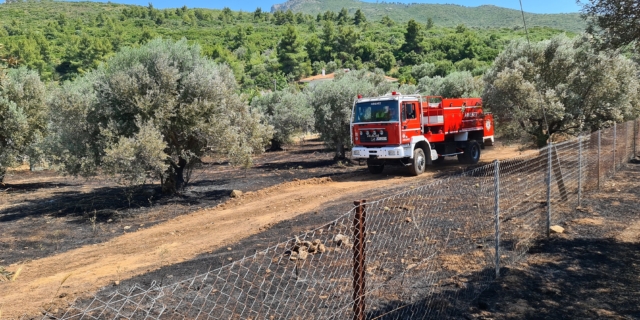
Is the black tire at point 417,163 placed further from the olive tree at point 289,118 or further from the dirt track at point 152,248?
the olive tree at point 289,118

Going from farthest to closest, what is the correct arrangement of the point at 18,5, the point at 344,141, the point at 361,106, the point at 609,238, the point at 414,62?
the point at 18,5
the point at 414,62
the point at 344,141
the point at 361,106
the point at 609,238

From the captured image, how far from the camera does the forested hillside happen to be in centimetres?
7919

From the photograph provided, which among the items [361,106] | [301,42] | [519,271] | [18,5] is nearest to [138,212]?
[361,106]

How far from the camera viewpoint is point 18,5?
451 feet

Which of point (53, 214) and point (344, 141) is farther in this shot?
point (344, 141)

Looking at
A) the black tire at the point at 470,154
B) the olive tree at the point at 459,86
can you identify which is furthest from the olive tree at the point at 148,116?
the olive tree at the point at 459,86

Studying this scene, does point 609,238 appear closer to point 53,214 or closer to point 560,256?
point 560,256

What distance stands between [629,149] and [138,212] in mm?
17417

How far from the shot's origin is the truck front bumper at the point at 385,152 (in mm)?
16359

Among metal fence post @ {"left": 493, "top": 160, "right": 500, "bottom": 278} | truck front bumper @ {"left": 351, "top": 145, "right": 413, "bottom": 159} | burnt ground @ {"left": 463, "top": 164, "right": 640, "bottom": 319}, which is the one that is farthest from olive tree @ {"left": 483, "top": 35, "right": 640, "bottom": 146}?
metal fence post @ {"left": 493, "top": 160, "right": 500, "bottom": 278}

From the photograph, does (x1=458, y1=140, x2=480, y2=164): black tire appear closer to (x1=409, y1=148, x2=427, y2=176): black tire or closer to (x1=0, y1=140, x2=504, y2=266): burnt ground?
(x1=0, y1=140, x2=504, y2=266): burnt ground

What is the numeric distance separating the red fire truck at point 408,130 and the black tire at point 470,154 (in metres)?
0.04

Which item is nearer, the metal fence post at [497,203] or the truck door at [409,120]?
the metal fence post at [497,203]

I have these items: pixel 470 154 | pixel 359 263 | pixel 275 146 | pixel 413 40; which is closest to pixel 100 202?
pixel 359 263
